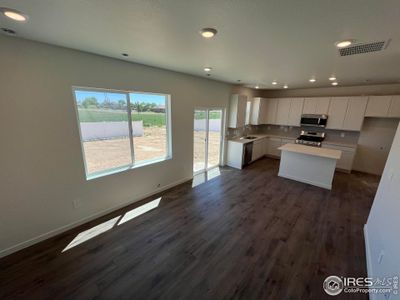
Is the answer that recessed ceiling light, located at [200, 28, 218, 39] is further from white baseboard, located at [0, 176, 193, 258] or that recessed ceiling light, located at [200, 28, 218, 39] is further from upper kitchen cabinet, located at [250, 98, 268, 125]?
upper kitchen cabinet, located at [250, 98, 268, 125]

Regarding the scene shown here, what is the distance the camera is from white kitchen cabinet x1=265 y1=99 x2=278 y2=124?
263 inches

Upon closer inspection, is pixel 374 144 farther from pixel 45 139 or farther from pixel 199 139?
pixel 45 139

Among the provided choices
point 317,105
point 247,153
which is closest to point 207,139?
point 247,153

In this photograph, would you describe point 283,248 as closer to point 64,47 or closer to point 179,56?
point 179,56

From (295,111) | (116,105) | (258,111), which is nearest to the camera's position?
(116,105)

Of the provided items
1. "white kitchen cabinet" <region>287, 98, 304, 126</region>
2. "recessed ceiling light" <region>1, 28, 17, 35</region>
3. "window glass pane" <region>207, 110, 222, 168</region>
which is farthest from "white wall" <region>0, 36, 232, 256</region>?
"white kitchen cabinet" <region>287, 98, 304, 126</region>

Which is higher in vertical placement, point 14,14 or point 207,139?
→ point 14,14

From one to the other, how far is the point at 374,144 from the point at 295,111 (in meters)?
2.44

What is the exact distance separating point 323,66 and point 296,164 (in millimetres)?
2681

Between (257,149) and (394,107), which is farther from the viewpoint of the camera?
(257,149)

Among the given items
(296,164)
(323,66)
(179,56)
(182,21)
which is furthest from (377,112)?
(182,21)

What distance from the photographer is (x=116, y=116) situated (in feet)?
10.0

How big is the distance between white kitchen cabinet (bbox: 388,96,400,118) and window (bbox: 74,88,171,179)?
598 centimetres

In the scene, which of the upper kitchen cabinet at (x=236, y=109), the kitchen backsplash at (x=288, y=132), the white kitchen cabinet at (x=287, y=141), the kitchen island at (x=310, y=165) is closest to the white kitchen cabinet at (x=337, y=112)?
the kitchen backsplash at (x=288, y=132)
